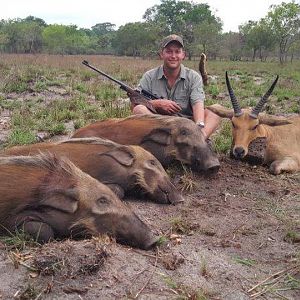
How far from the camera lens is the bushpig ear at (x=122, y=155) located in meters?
4.98

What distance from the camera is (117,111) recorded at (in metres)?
9.05

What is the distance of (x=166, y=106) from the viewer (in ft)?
22.5

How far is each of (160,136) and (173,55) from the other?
1.69m

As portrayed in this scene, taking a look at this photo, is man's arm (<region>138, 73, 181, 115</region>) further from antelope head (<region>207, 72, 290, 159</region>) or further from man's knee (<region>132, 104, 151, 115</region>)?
antelope head (<region>207, 72, 290, 159</region>)

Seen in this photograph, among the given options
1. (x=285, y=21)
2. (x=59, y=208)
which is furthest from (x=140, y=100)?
(x=285, y=21)

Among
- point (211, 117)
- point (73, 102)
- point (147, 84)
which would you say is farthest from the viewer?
point (73, 102)

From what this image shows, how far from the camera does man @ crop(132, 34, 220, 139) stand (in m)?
6.93

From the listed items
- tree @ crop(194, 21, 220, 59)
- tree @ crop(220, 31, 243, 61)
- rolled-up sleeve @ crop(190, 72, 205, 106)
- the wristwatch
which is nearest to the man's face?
rolled-up sleeve @ crop(190, 72, 205, 106)

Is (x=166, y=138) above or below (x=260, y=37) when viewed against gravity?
below

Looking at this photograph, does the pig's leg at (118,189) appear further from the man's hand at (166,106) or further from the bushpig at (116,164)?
the man's hand at (166,106)

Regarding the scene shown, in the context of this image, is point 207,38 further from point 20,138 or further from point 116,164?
point 116,164

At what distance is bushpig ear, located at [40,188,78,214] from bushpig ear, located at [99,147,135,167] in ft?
3.91

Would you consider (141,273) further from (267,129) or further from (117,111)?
(117,111)

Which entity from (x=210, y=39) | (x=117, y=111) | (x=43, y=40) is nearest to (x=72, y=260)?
(x=117, y=111)
